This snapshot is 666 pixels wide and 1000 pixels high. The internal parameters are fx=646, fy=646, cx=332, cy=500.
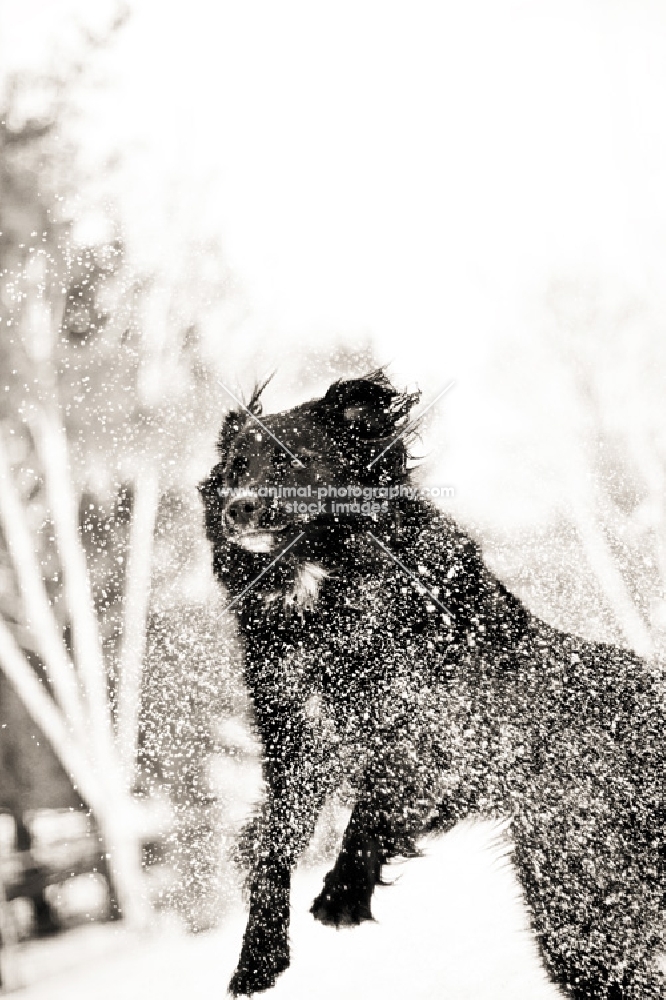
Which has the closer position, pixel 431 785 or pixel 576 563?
pixel 431 785

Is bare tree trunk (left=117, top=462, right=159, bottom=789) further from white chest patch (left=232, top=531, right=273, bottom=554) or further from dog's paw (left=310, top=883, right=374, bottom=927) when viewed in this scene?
dog's paw (left=310, top=883, right=374, bottom=927)

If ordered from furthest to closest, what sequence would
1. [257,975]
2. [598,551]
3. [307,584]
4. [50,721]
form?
[50,721] → [598,551] → [307,584] → [257,975]

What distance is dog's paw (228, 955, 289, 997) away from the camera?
1.28 m

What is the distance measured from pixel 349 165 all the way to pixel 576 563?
119cm

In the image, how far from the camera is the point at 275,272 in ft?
5.77

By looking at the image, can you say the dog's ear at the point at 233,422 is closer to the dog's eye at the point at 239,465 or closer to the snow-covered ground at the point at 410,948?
the dog's eye at the point at 239,465

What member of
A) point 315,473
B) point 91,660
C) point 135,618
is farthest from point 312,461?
point 91,660

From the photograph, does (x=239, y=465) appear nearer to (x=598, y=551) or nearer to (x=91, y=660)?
(x=91, y=660)

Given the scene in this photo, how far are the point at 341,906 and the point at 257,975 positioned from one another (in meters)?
0.20

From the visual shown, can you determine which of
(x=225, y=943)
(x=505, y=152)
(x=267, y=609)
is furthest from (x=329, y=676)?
(x=505, y=152)

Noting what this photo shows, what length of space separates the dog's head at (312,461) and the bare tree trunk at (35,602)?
675 mm

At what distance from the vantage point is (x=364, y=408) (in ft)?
4.70

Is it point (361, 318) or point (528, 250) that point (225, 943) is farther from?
point (528, 250)

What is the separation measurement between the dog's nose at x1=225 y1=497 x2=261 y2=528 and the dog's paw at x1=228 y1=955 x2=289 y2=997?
87cm
